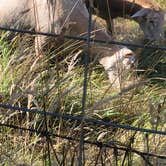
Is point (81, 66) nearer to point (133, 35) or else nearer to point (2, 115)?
point (133, 35)

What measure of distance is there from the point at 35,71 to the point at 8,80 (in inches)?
28.9

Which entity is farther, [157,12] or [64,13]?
[157,12]

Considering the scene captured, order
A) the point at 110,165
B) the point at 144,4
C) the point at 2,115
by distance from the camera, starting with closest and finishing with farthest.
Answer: the point at 110,165, the point at 2,115, the point at 144,4

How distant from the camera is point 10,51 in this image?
138 inches

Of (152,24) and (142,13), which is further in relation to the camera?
(152,24)

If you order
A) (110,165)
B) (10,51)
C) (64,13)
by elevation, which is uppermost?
(64,13)

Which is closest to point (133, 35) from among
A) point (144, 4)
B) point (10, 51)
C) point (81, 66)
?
point (144, 4)

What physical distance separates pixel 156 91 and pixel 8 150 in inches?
49.1

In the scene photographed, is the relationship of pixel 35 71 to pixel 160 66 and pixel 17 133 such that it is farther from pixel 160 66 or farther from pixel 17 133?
pixel 160 66

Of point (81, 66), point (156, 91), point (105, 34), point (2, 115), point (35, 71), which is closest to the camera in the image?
point (2, 115)

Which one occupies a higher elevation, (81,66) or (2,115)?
(81,66)

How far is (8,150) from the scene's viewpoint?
7.84 ft

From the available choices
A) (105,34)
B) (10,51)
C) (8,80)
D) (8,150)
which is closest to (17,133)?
(8,150)

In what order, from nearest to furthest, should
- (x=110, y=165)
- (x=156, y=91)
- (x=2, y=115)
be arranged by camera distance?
(x=110, y=165) < (x=2, y=115) < (x=156, y=91)
